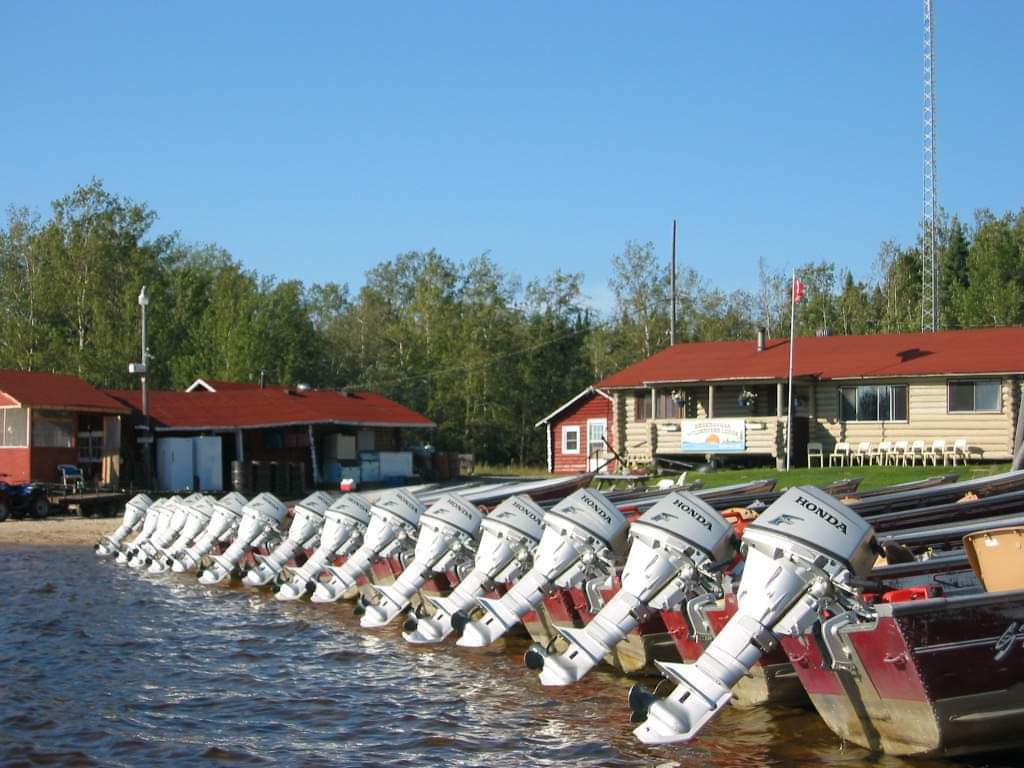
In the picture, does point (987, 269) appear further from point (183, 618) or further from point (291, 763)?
point (291, 763)

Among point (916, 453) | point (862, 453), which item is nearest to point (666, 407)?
point (862, 453)

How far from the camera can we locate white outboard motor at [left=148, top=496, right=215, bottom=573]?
21.7m

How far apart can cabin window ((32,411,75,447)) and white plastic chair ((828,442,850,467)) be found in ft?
67.7

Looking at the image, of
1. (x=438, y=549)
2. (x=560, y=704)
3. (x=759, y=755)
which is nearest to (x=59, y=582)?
(x=438, y=549)

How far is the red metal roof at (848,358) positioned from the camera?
1329 inches

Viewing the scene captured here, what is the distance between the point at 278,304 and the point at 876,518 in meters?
54.7

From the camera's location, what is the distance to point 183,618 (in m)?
16.8

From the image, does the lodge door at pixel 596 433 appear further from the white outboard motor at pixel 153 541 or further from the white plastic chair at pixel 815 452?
the white outboard motor at pixel 153 541

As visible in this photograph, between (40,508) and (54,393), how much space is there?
430 centimetres

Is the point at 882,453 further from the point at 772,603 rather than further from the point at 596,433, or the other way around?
the point at 772,603

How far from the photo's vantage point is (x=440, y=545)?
13508 mm

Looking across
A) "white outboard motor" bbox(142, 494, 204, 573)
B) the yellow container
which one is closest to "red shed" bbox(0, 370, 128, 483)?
"white outboard motor" bbox(142, 494, 204, 573)

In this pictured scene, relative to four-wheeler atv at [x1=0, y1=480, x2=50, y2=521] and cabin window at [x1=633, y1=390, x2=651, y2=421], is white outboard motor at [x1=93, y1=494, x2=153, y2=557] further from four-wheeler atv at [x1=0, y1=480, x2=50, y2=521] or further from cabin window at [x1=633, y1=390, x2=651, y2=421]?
cabin window at [x1=633, y1=390, x2=651, y2=421]

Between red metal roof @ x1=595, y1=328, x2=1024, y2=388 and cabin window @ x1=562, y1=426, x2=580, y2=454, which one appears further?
cabin window @ x1=562, y1=426, x2=580, y2=454
